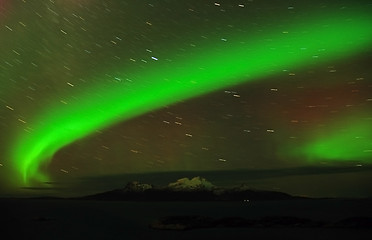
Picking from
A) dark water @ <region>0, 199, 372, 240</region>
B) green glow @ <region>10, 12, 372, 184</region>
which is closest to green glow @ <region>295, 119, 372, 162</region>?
dark water @ <region>0, 199, 372, 240</region>

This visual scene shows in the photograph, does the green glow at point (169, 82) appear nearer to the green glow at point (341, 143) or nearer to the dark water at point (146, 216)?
the dark water at point (146, 216)

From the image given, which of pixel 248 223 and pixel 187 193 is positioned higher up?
pixel 187 193

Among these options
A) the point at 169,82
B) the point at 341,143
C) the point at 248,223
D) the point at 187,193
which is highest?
the point at 169,82

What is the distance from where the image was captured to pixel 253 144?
9.07 feet

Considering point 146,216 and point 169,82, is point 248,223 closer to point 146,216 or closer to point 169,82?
point 146,216

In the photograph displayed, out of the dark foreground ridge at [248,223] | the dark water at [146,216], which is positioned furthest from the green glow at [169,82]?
the dark foreground ridge at [248,223]

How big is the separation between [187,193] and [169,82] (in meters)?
0.63

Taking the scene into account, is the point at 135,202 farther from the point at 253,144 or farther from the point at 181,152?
the point at 253,144

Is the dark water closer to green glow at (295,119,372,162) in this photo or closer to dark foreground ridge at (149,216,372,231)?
dark foreground ridge at (149,216,372,231)

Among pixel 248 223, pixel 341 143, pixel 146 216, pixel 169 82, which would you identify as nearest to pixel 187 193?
pixel 146 216

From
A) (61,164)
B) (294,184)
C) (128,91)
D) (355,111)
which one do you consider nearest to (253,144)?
(294,184)

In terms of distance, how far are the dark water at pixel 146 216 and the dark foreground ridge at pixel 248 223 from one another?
2cm

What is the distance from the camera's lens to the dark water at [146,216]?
8.86 ft

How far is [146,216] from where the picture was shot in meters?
2.75
